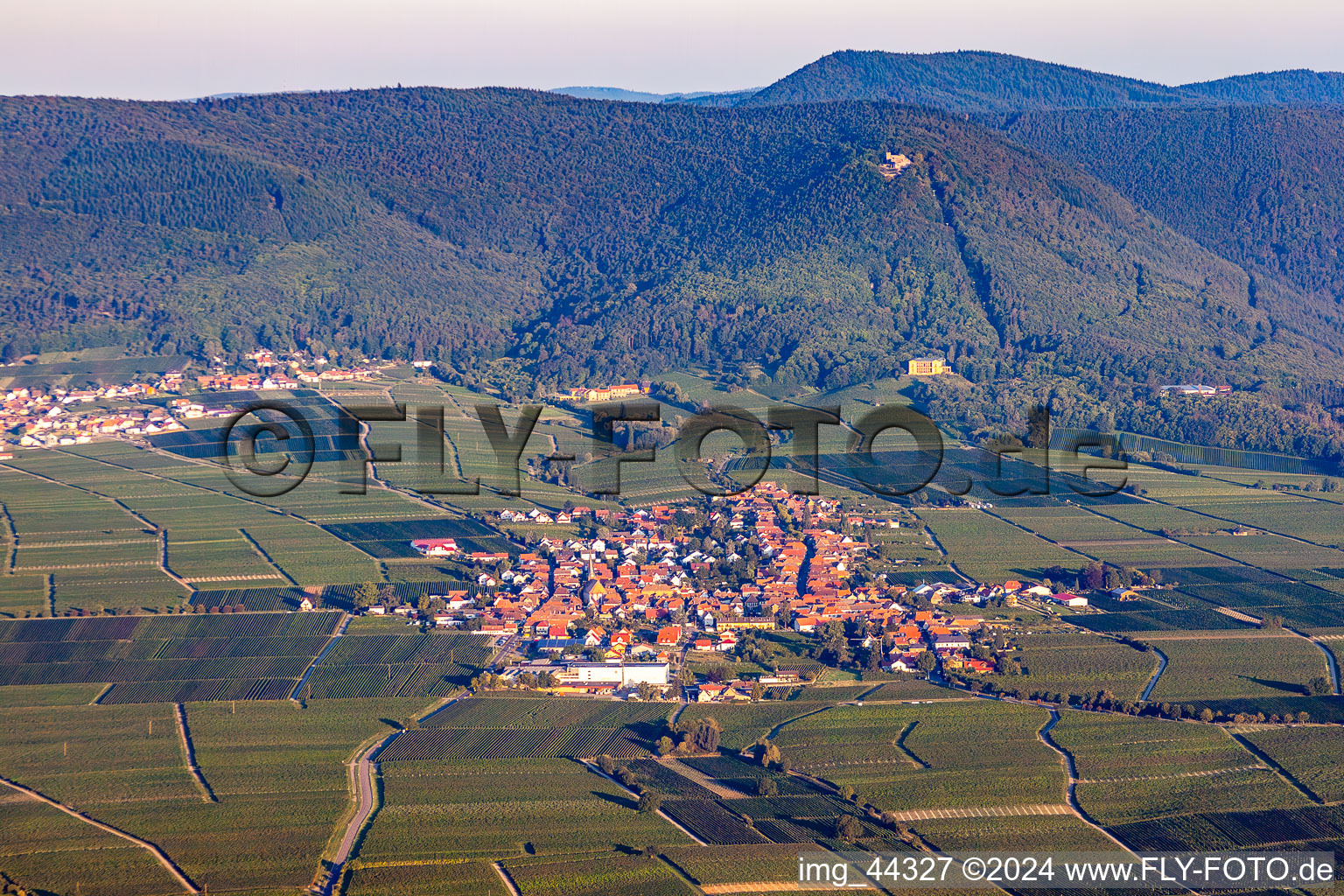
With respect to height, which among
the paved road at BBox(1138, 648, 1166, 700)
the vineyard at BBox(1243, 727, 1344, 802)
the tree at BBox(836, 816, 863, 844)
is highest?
the paved road at BBox(1138, 648, 1166, 700)

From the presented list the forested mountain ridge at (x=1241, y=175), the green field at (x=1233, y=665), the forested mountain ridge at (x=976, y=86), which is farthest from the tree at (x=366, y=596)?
the forested mountain ridge at (x=976, y=86)

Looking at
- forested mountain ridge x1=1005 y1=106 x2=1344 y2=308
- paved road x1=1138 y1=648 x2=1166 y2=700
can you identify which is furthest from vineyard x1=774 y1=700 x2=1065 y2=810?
forested mountain ridge x1=1005 y1=106 x2=1344 y2=308

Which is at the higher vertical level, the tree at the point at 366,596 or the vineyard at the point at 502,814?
the tree at the point at 366,596

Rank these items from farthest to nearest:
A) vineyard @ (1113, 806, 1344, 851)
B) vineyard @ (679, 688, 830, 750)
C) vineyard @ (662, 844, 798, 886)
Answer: vineyard @ (679, 688, 830, 750) < vineyard @ (1113, 806, 1344, 851) < vineyard @ (662, 844, 798, 886)

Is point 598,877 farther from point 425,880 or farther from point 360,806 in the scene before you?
point 360,806

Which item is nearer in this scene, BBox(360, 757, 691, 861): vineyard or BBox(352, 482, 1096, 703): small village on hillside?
BBox(360, 757, 691, 861): vineyard

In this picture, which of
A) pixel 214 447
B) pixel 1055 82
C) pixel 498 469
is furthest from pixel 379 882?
pixel 1055 82

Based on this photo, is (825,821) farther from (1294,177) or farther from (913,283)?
(1294,177)

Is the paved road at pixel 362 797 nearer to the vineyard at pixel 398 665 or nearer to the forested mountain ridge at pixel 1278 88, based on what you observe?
the vineyard at pixel 398 665

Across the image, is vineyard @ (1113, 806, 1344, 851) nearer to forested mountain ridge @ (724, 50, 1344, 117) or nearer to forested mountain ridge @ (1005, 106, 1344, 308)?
forested mountain ridge @ (1005, 106, 1344, 308)

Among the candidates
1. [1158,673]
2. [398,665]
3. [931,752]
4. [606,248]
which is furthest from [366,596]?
[606,248]
